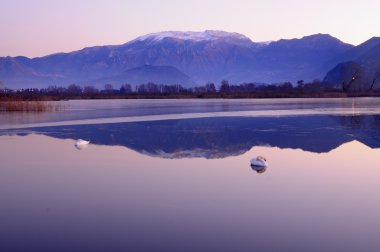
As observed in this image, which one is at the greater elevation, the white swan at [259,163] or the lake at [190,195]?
the white swan at [259,163]

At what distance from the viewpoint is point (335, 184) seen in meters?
11.2

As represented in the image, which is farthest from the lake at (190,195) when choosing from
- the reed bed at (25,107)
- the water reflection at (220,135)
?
the reed bed at (25,107)

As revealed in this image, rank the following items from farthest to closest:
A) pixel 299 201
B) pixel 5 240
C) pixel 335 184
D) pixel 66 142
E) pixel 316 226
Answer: pixel 66 142, pixel 335 184, pixel 299 201, pixel 316 226, pixel 5 240

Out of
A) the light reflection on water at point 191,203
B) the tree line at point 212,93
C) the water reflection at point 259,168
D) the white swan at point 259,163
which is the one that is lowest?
the light reflection on water at point 191,203

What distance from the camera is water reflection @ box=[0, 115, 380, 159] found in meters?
17.5

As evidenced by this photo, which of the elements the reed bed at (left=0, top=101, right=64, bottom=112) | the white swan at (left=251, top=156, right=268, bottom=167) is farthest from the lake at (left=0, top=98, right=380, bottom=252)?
the reed bed at (left=0, top=101, right=64, bottom=112)

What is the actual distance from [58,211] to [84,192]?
1.64m

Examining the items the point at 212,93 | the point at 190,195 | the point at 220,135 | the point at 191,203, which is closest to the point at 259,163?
the point at 190,195

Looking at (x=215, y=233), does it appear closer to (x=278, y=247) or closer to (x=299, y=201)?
(x=278, y=247)

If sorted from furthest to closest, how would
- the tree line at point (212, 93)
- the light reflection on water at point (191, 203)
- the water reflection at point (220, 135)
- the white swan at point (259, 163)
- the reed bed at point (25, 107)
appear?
the tree line at point (212, 93)
the reed bed at point (25, 107)
the water reflection at point (220, 135)
the white swan at point (259, 163)
the light reflection on water at point (191, 203)

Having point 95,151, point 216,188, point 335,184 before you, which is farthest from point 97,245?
point 95,151

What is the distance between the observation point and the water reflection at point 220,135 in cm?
1748

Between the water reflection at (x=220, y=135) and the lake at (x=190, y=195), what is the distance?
0.42 feet

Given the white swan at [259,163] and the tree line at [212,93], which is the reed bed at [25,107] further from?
the white swan at [259,163]
